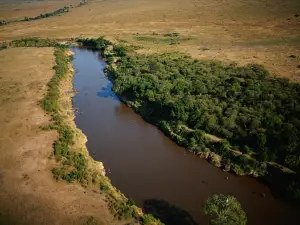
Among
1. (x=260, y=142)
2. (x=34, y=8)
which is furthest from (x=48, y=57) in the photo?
(x=34, y=8)

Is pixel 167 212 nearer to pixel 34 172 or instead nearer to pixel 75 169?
pixel 75 169

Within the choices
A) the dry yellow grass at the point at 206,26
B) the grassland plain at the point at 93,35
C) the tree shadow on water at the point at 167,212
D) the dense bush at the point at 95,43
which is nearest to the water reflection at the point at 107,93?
the grassland plain at the point at 93,35

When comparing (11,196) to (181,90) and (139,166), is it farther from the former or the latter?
(181,90)

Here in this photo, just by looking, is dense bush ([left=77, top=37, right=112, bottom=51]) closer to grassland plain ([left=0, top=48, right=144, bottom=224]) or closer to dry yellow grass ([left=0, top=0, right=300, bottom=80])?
dry yellow grass ([left=0, top=0, right=300, bottom=80])

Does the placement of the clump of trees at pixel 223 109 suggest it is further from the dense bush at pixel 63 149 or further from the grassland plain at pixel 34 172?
the grassland plain at pixel 34 172

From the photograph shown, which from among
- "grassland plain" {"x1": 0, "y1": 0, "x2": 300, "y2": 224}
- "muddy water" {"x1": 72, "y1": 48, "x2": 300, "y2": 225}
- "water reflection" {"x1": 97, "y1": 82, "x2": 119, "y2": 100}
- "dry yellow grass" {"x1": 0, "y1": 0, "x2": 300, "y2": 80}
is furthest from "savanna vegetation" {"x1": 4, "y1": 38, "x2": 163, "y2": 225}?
"dry yellow grass" {"x1": 0, "y1": 0, "x2": 300, "y2": 80}

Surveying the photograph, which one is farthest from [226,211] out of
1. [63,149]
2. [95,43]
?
[95,43]
